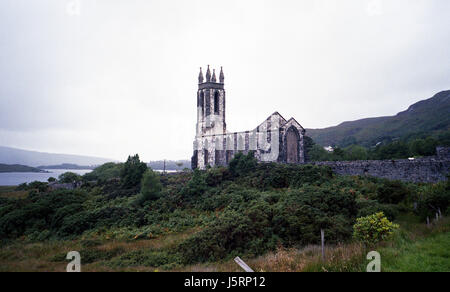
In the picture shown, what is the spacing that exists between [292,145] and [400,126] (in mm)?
106110

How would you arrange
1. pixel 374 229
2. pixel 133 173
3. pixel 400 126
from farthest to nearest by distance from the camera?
pixel 400 126 < pixel 133 173 < pixel 374 229

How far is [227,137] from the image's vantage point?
118ft

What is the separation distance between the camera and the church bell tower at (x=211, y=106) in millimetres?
38250

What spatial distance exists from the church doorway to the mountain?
66.7m

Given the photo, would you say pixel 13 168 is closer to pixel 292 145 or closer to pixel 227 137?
pixel 227 137

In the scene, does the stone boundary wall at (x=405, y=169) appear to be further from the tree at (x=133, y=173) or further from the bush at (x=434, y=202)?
the tree at (x=133, y=173)

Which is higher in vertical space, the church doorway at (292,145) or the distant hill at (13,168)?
the church doorway at (292,145)

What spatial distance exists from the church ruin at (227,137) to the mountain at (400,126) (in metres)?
67.6

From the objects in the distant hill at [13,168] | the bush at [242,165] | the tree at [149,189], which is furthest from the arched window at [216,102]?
the distant hill at [13,168]

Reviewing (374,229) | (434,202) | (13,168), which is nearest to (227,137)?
(434,202)

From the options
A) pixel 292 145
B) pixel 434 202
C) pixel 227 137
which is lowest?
pixel 434 202

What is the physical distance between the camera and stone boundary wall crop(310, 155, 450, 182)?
51.5ft
